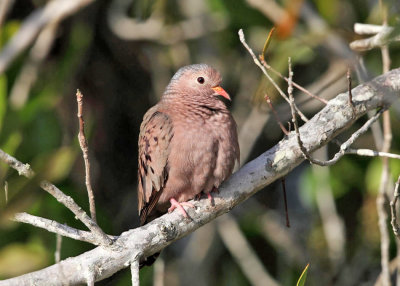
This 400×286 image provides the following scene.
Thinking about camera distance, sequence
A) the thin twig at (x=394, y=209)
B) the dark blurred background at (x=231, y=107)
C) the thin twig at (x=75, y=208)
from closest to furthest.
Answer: the thin twig at (x=75, y=208) < the thin twig at (x=394, y=209) < the dark blurred background at (x=231, y=107)

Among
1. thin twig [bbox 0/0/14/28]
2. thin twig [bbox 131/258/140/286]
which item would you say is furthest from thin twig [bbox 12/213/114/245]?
thin twig [bbox 0/0/14/28]

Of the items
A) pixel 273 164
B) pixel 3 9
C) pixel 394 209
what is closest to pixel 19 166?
pixel 273 164

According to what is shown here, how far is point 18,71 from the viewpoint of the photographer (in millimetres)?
4344

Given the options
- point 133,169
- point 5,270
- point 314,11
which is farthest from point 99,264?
point 133,169

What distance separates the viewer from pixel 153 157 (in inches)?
135

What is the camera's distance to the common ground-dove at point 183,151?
3.27m

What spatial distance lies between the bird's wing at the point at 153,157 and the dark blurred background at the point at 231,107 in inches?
28.3

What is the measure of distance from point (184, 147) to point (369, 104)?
0.88m

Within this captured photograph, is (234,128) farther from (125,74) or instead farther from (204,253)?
(125,74)

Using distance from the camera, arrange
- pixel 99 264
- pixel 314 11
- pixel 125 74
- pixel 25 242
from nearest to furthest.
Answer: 1. pixel 99 264
2. pixel 25 242
3. pixel 314 11
4. pixel 125 74

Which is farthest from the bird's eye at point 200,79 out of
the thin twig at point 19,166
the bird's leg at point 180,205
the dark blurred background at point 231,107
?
the thin twig at point 19,166

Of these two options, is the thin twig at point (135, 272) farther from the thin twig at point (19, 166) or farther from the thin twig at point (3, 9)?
the thin twig at point (3, 9)

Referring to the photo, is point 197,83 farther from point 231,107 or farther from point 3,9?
point 231,107

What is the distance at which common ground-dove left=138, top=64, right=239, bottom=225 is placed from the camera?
327cm
